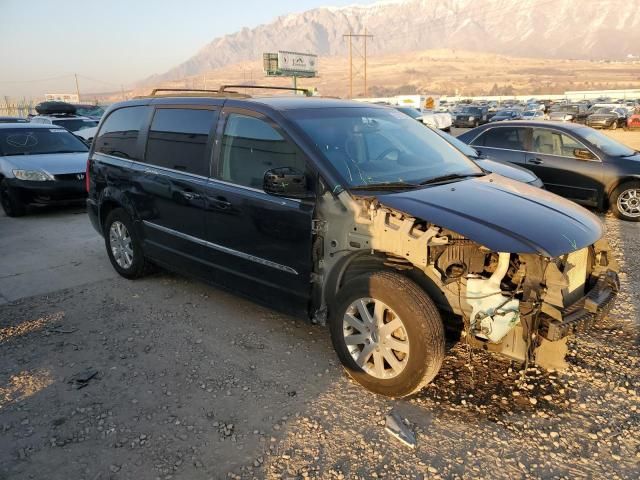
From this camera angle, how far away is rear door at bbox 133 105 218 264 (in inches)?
167

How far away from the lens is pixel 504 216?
310cm

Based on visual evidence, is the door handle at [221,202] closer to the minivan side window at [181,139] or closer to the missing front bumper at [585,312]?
the minivan side window at [181,139]

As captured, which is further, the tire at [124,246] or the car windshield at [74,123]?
the car windshield at [74,123]

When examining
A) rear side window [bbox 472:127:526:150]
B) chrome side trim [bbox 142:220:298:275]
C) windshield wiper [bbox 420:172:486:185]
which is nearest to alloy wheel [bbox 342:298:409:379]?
chrome side trim [bbox 142:220:298:275]

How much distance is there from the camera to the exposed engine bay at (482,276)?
2.88 metres

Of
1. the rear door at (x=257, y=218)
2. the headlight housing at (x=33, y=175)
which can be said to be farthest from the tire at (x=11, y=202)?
the rear door at (x=257, y=218)

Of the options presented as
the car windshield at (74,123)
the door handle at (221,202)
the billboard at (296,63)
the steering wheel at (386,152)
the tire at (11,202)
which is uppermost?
the billboard at (296,63)

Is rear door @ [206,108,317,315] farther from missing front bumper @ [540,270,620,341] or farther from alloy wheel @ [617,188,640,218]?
alloy wheel @ [617,188,640,218]

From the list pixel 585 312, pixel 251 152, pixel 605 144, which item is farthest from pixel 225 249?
pixel 605 144

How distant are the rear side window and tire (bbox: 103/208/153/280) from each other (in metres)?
6.41

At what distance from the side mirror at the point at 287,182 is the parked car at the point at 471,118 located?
36.4m

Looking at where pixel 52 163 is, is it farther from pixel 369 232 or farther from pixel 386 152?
pixel 369 232

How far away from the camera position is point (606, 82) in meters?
130

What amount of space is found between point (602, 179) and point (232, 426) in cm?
737
